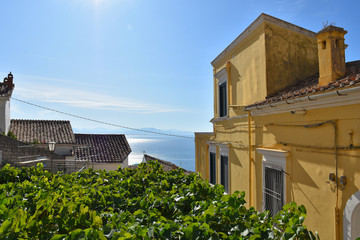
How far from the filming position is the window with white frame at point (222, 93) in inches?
397

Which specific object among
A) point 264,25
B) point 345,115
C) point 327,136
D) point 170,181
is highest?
point 264,25

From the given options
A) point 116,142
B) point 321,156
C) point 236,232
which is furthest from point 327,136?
point 116,142

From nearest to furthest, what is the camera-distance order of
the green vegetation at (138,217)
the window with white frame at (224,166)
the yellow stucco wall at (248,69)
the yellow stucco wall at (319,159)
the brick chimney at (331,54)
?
the green vegetation at (138,217)
the yellow stucco wall at (319,159)
the brick chimney at (331,54)
the yellow stucco wall at (248,69)
the window with white frame at (224,166)

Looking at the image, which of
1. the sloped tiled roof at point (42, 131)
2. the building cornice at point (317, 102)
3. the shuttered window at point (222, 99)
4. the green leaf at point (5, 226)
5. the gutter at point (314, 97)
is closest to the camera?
the green leaf at point (5, 226)

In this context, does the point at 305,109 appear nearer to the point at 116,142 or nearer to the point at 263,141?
the point at 263,141

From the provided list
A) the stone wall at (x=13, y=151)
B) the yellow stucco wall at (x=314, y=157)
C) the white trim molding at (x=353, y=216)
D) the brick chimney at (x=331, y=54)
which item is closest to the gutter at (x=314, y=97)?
the yellow stucco wall at (x=314, y=157)

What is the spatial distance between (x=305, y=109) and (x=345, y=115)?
3.22 feet

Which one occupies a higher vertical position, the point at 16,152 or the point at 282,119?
the point at 282,119

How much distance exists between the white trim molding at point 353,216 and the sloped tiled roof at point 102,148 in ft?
66.2

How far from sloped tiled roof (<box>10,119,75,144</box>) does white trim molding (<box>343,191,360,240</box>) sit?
21.2 meters

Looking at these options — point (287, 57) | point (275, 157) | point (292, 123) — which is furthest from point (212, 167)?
point (292, 123)

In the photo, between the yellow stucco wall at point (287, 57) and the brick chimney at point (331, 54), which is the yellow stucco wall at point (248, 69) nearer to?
the yellow stucco wall at point (287, 57)

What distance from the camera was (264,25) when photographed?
24.1ft

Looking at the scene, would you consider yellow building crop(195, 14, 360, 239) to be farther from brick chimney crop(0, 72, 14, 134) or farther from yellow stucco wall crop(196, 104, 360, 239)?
brick chimney crop(0, 72, 14, 134)
